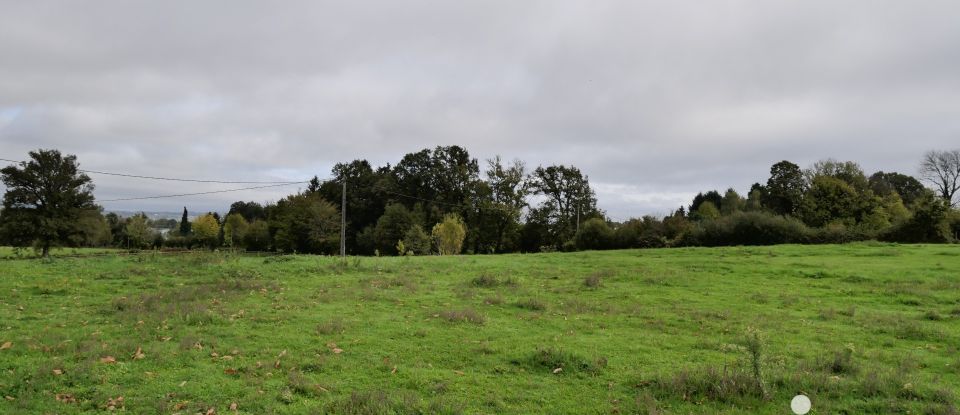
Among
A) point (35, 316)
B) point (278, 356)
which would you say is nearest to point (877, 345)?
point (278, 356)

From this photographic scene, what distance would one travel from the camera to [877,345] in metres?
10.3

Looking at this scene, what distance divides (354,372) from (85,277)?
16.2m

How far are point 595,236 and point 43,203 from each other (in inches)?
2030

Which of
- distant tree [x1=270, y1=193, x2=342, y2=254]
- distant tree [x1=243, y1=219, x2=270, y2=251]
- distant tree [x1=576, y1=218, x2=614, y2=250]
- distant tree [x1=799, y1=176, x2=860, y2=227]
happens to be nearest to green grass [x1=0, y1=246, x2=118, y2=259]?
A: distant tree [x1=270, y1=193, x2=342, y2=254]

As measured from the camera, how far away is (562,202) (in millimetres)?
72000

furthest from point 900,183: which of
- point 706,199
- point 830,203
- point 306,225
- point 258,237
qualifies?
point 258,237

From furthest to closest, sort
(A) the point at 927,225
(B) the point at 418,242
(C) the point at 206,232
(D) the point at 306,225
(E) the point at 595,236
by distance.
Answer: (C) the point at 206,232 → (D) the point at 306,225 → (B) the point at 418,242 → (E) the point at 595,236 → (A) the point at 927,225

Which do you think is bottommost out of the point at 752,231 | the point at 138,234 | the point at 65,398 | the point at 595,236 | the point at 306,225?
the point at 65,398

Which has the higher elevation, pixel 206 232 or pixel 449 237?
pixel 206 232

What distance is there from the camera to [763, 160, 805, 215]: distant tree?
60.3 m

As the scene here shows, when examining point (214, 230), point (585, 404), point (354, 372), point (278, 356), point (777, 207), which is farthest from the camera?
point (214, 230)

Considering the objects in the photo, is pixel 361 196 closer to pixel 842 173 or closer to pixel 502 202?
pixel 502 202

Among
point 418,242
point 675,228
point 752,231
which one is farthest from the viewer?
point 418,242

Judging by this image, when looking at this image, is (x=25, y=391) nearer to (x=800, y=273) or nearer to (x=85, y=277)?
(x=85, y=277)
